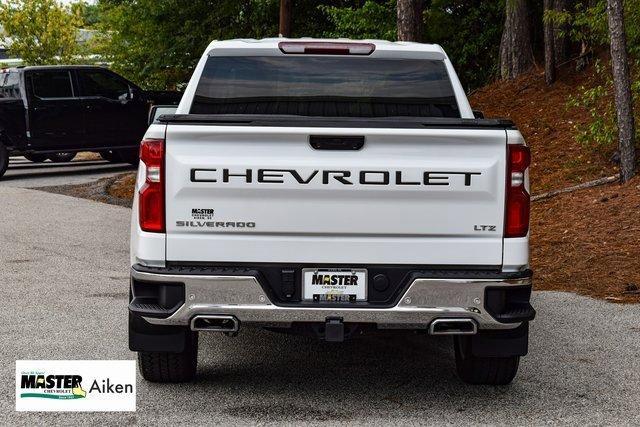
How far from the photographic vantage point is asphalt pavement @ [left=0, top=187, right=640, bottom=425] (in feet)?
19.1

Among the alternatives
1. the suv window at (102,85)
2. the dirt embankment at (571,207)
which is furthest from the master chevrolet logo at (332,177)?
the suv window at (102,85)

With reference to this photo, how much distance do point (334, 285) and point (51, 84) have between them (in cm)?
1701

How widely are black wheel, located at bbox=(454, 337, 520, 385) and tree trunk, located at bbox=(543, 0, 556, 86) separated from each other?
13236 mm

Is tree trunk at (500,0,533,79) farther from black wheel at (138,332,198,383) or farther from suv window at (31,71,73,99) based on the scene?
black wheel at (138,332,198,383)

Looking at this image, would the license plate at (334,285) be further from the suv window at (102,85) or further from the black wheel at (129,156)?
the black wheel at (129,156)

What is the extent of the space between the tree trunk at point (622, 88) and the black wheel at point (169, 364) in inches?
342

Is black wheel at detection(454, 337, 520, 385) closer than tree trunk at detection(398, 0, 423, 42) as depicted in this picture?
Yes

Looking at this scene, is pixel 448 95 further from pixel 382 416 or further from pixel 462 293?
pixel 382 416

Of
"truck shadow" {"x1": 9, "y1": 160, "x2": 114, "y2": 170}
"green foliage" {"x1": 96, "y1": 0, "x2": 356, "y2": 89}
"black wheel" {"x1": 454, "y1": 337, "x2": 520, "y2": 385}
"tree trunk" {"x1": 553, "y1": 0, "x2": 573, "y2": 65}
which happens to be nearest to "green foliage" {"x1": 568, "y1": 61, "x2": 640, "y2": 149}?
"tree trunk" {"x1": 553, "y1": 0, "x2": 573, "y2": 65}

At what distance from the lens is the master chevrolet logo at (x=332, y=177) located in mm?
5621

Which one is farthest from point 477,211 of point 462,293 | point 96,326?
point 96,326

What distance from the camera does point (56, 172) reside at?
900 inches

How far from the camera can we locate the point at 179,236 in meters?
5.67

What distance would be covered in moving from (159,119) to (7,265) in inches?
233
